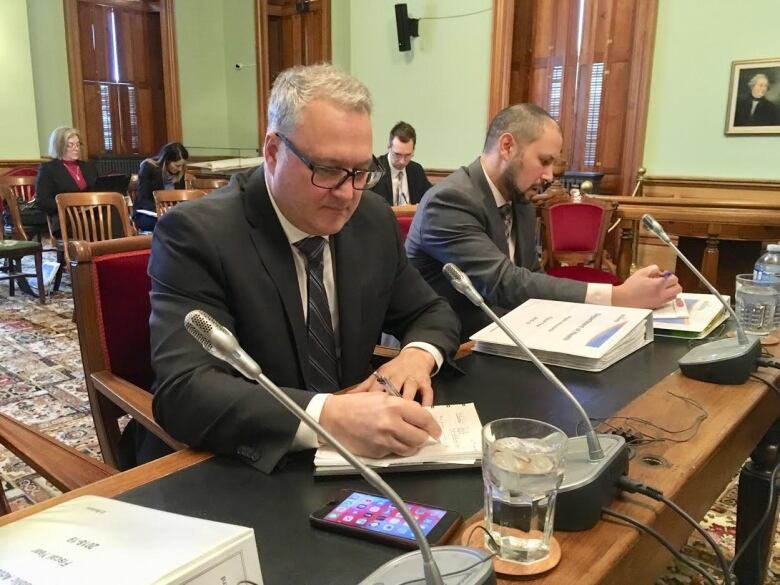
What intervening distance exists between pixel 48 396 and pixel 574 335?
254 cm

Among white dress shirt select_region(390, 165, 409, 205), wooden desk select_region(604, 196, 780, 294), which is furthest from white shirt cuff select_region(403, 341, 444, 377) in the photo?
white dress shirt select_region(390, 165, 409, 205)

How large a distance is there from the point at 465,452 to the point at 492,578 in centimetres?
30

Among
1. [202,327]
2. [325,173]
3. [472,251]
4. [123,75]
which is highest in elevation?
[123,75]

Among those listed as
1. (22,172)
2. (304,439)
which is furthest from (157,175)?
(304,439)

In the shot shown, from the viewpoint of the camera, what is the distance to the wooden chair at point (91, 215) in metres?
4.26

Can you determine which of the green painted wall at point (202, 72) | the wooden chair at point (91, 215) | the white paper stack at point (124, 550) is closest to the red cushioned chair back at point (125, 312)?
the white paper stack at point (124, 550)

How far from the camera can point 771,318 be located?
1.49 m

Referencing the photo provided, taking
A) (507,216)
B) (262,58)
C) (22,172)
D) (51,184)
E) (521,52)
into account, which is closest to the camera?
(507,216)

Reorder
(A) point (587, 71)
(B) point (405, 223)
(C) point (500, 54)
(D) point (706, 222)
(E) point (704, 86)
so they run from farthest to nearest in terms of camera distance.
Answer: (C) point (500, 54)
(A) point (587, 71)
(E) point (704, 86)
(D) point (706, 222)
(B) point (405, 223)

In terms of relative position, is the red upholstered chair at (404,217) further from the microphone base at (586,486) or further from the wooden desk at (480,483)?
the microphone base at (586,486)

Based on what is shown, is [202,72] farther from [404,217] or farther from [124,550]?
[124,550]

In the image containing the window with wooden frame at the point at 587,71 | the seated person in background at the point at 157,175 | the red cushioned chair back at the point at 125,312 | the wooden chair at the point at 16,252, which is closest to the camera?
the red cushioned chair back at the point at 125,312

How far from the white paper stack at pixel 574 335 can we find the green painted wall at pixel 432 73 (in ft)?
15.9

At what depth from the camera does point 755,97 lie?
496 centimetres
